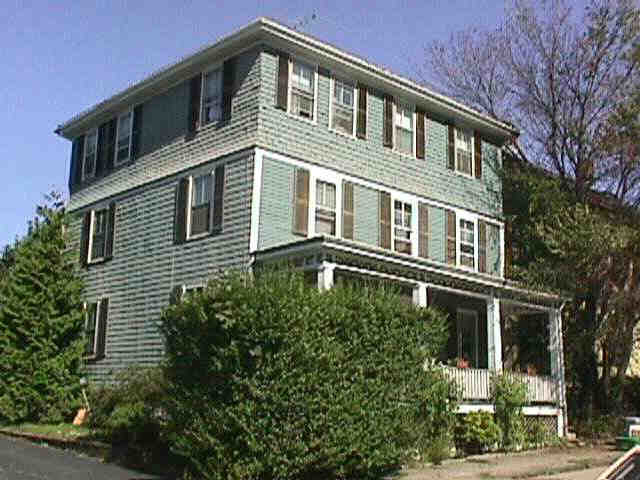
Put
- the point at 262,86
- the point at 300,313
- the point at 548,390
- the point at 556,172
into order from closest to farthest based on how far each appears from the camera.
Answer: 1. the point at 300,313
2. the point at 262,86
3. the point at 548,390
4. the point at 556,172

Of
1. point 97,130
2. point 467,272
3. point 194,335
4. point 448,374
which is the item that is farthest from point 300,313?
point 97,130

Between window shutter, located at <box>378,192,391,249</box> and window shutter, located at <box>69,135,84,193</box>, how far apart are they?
10547mm

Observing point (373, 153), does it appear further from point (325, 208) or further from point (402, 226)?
point (325, 208)

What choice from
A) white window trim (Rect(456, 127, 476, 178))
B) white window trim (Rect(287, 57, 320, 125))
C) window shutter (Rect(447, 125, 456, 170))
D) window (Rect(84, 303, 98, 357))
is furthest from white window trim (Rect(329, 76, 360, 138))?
window (Rect(84, 303, 98, 357))

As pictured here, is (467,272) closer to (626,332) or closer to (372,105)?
(372,105)

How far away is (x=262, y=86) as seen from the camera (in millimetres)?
18688

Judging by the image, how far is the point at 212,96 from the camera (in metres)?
20.2

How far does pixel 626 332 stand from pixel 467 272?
24.7ft

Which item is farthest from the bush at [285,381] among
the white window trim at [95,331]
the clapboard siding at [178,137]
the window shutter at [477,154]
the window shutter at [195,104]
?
the window shutter at [477,154]

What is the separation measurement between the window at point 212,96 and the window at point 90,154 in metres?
5.77

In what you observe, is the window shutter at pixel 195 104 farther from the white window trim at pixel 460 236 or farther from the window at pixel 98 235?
the white window trim at pixel 460 236

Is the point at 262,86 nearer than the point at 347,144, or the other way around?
the point at 262,86

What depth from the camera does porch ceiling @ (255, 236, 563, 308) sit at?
1602 centimetres

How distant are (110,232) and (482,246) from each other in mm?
11358
